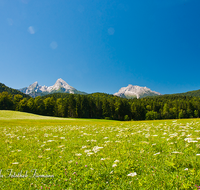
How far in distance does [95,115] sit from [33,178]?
106 metres

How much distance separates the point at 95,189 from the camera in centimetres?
328

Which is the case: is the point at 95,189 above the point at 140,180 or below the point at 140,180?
below

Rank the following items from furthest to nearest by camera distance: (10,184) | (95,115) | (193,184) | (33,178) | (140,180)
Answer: (95,115), (33,178), (10,184), (140,180), (193,184)

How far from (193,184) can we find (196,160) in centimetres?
158

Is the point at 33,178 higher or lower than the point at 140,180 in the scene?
lower

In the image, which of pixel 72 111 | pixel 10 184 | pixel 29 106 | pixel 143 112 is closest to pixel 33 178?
pixel 10 184

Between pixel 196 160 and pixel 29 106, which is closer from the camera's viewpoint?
pixel 196 160

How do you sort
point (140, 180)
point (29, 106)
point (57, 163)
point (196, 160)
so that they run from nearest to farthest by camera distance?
point (140, 180), point (196, 160), point (57, 163), point (29, 106)

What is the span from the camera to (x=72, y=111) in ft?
318

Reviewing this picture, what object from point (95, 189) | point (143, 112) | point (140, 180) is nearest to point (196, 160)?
point (140, 180)

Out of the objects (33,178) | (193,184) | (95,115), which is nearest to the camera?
(193,184)

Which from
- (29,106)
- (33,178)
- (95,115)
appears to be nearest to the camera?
(33,178)

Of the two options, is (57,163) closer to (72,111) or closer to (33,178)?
(33,178)

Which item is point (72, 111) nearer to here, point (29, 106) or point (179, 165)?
point (29, 106)
